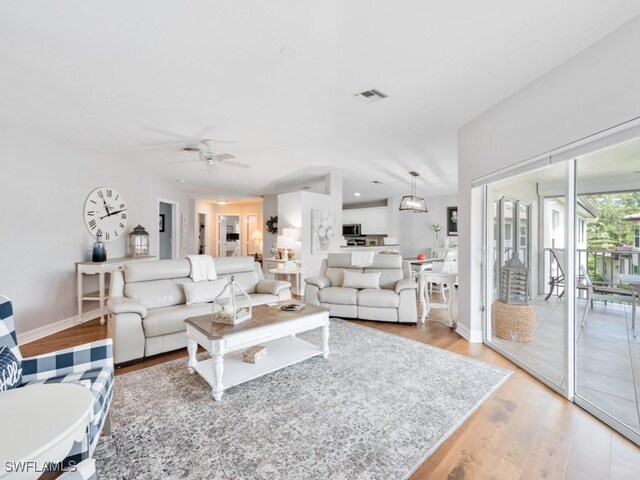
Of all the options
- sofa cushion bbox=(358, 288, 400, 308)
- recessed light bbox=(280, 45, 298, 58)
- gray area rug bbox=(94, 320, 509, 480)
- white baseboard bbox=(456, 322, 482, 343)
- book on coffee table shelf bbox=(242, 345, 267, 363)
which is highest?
recessed light bbox=(280, 45, 298, 58)

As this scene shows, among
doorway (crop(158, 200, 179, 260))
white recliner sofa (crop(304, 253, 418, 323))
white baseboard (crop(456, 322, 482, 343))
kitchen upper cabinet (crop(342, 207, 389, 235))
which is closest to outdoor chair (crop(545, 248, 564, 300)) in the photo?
white baseboard (crop(456, 322, 482, 343))

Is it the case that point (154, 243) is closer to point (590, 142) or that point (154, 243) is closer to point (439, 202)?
point (590, 142)

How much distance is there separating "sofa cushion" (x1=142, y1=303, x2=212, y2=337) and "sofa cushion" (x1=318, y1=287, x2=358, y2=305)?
177cm

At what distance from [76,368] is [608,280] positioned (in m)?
3.71

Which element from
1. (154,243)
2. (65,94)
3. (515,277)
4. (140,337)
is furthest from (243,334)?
(154,243)

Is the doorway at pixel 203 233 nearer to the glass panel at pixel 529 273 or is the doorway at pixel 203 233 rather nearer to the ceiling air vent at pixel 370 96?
the ceiling air vent at pixel 370 96

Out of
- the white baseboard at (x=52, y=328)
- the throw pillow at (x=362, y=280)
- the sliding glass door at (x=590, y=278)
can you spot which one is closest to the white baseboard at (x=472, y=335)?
the sliding glass door at (x=590, y=278)

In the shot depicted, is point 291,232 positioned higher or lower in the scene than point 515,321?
higher

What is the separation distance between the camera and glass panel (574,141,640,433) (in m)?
2.01

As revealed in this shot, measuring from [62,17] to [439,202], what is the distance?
29.3ft

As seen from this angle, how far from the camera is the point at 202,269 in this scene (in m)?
3.70

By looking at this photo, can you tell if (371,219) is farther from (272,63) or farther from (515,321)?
(272,63)

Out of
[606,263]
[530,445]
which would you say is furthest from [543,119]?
[530,445]

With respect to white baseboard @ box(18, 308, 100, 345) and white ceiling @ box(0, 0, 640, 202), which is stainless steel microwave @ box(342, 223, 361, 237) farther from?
white baseboard @ box(18, 308, 100, 345)
